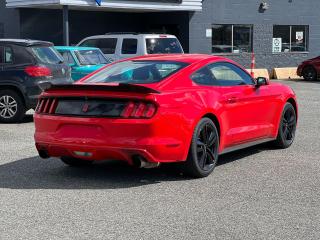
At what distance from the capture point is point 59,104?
23.6 ft

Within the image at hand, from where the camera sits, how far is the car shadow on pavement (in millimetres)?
7016

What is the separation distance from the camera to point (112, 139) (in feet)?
22.2

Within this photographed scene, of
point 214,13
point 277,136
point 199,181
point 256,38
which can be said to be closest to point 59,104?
point 199,181

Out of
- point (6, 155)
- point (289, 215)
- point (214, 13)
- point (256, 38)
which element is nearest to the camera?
point (289, 215)

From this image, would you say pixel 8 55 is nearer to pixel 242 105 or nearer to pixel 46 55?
pixel 46 55

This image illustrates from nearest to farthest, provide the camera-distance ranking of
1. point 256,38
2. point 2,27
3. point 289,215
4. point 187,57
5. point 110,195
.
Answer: point 289,215 → point 110,195 → point 187,57 → point 2,27 → point 256,38

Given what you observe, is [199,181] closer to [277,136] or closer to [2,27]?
[277,136]

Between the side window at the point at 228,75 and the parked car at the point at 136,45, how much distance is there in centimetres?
913

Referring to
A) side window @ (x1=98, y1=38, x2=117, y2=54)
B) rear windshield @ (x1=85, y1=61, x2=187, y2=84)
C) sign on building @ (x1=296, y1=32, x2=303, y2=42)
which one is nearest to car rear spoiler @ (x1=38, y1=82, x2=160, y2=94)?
rear windshield @ (x1=85, y1=61, x2=187, y2=84)

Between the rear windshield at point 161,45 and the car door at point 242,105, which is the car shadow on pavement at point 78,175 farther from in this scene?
the rear windshield at point 161,45

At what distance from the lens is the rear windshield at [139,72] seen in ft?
24.6

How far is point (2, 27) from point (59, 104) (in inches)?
680

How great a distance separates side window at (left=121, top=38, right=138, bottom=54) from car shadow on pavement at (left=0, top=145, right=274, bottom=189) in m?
9.84

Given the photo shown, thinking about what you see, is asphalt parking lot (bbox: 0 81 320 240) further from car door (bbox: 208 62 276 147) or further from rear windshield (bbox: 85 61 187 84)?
rear windshield (bbox: 85 61 187 84)
